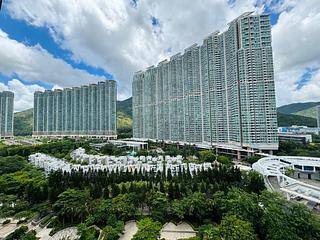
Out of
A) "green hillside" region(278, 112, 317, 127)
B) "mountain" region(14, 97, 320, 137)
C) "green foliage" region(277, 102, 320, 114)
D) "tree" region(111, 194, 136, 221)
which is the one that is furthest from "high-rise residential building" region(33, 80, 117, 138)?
"green foliage" region(277, 102, 320, 114)

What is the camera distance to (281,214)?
8.58 m

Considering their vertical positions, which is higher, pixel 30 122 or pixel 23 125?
pixel 30 122

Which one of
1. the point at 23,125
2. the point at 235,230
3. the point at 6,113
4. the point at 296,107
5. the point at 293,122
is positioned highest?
the point at 296,107

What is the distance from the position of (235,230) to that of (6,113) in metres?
87.1

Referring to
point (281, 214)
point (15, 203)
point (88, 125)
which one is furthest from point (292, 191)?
point (88, 125)

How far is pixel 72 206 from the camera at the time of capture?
43.2 feet

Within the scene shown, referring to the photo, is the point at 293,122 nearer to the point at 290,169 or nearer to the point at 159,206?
the point at 290,169

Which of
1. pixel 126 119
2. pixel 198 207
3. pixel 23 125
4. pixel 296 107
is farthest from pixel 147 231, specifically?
pixel 296 107

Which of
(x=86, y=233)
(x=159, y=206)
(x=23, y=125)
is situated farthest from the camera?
(x=23, y=125)

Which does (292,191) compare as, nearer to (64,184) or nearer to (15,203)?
(64,184)

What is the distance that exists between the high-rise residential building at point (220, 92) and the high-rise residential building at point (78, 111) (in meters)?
14.7

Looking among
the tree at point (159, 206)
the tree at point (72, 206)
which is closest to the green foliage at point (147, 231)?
the tree at point (159, 206)

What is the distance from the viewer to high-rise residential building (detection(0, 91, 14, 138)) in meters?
66.1

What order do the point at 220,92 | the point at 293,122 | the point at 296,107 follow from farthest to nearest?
the point at 296,107 < the point at 293,122 < the point at 220,92
